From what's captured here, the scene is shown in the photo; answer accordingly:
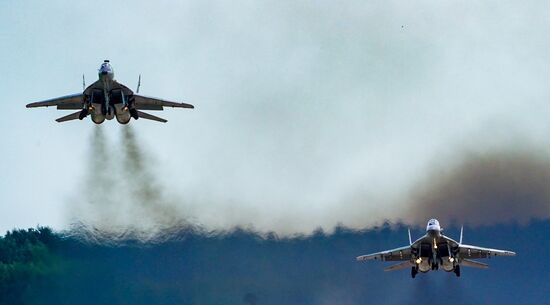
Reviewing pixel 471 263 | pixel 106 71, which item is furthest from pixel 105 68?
pixel 471 263

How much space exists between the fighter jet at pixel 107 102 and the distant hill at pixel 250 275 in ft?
34.7

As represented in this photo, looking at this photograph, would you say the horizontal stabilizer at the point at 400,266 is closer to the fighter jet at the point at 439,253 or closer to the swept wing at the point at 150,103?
the fighter jet at the point at 439,253

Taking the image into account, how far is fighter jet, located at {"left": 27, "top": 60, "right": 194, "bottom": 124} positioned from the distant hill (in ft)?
34.7

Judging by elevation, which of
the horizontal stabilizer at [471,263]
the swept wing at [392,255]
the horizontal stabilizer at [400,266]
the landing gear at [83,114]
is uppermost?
the landing gear at [83,114]

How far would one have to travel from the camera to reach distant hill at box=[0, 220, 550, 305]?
404 ft

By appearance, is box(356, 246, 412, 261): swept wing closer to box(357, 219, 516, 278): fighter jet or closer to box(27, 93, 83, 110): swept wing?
box(357, 219, 516, 278): fighter jet

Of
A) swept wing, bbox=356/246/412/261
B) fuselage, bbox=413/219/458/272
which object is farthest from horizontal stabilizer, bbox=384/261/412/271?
fuselage, bbox=413/219/458/272

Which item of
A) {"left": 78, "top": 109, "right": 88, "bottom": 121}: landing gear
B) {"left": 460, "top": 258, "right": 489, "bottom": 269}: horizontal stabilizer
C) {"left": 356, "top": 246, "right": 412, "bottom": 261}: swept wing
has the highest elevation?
{"left": 78, "top": 109, "right": 88, "bottom": 121}: landing gear

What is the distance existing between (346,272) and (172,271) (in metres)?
11.2

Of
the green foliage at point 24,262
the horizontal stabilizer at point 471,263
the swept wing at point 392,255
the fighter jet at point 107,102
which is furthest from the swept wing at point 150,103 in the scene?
the horizontal stabilizer at point 471,263

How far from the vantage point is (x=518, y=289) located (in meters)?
127

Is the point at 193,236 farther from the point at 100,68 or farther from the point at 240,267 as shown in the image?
the point at 100,68

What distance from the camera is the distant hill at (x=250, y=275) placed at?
123m

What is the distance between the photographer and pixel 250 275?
413 feet
